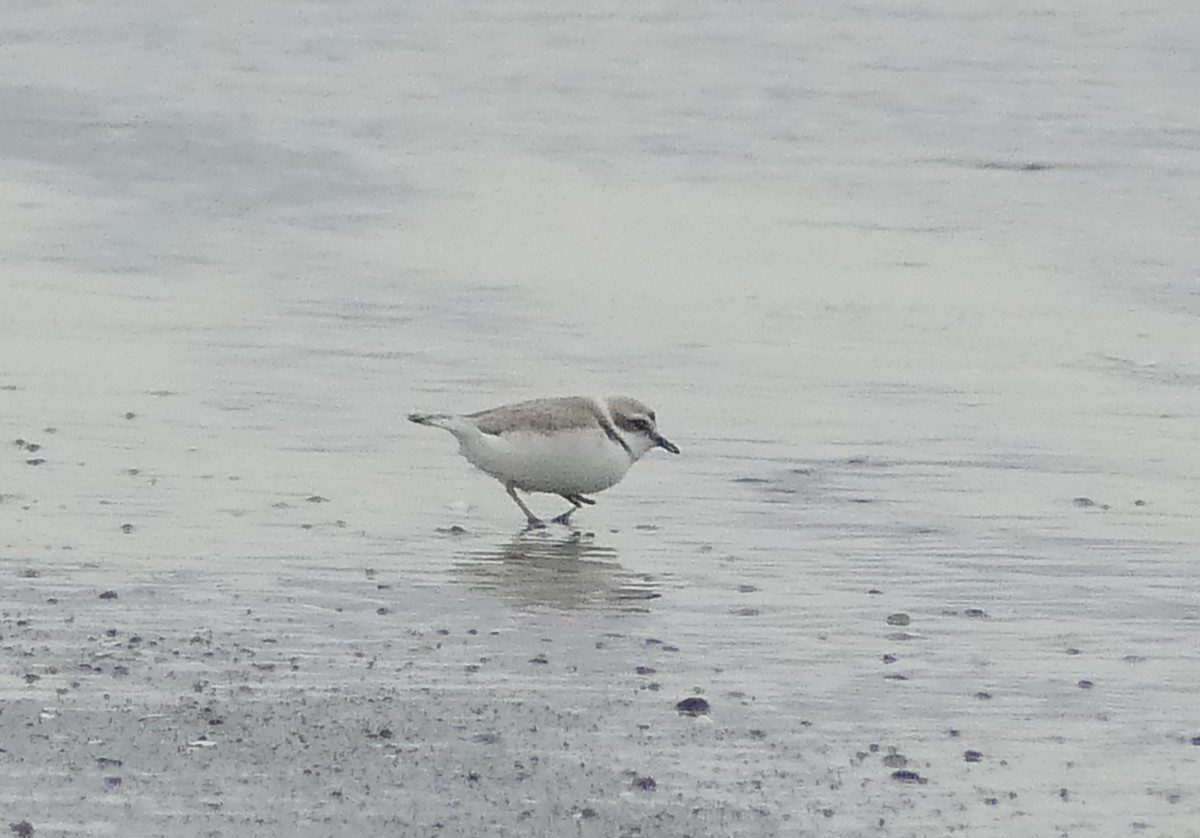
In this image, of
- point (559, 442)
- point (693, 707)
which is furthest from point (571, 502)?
point (693, 707)

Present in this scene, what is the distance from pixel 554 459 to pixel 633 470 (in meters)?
0.87

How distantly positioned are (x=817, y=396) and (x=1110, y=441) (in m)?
1.18

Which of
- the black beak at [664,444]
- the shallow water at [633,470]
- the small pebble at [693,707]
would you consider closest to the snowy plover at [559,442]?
the black beak at [664,444]

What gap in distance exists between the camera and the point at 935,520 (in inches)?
332

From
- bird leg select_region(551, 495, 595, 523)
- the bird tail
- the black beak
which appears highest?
the bird tail

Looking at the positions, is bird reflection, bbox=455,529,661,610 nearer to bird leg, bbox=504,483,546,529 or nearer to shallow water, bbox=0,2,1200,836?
shallow water, bbox=0,2,1200,836

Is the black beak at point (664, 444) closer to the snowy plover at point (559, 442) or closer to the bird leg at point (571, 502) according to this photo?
the snowy plover at point (559, 442)

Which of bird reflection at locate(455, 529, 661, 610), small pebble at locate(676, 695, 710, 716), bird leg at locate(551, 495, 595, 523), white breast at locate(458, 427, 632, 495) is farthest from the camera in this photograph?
bird leg at locate(551, 495, 595, 523)

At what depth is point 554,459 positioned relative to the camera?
8.52m

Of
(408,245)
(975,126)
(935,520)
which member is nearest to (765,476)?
(935,520)

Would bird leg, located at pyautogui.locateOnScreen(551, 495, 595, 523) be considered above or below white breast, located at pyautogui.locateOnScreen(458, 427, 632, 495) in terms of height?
below

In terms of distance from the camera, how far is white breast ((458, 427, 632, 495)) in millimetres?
8531

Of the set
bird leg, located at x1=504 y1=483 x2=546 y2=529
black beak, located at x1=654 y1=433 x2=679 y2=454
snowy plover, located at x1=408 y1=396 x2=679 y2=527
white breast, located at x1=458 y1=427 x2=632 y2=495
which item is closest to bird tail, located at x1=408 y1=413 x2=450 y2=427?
snowy plover, located at x1=408 y1=396 x2=679 y2=527

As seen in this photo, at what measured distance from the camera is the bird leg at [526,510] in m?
8.59
